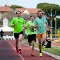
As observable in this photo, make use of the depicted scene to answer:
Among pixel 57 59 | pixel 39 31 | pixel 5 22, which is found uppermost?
pixel 39 31

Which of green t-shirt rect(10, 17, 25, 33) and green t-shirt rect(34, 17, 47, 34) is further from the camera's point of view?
green t-shirt rect(10, 17, 25, 33)

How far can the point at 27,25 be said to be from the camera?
1936cm

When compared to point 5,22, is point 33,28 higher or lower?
higher

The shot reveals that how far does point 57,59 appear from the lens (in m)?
17.3

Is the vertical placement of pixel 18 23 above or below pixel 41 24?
below

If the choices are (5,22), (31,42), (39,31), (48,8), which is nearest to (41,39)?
(39,31)

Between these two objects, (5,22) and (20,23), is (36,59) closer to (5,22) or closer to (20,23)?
(20,23)

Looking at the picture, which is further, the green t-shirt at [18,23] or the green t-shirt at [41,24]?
the green t-shirt at [18,23]

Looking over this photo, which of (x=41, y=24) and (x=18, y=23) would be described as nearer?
(x=41, y=24)

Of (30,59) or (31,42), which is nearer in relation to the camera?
(30,59)

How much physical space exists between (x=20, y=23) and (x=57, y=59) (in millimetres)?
3448

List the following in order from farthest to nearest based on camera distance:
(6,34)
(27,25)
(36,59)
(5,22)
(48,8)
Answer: (48,8) → (5,22) → (6,34) → (27,25) → (36,59)

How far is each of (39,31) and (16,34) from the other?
2.52 metres

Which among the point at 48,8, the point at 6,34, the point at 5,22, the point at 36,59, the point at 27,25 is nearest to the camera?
the point at 36,59
